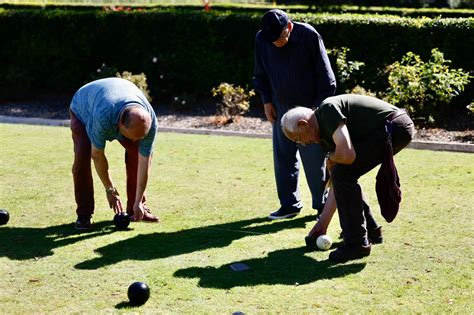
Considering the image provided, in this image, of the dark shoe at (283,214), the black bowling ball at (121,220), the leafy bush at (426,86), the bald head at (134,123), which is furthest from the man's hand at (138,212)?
the leafy bush at (426,86)

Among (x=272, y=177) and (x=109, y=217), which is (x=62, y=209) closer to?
(x=109, y=217)

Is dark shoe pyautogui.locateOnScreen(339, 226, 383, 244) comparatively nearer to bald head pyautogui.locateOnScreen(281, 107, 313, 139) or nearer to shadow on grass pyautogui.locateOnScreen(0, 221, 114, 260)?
bald head pyautogui.locateOnScreen(281, 107, 313, 139)

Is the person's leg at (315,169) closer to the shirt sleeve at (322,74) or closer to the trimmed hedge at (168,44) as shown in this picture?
the shirt sleeve at (322,74)

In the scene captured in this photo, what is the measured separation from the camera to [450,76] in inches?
480

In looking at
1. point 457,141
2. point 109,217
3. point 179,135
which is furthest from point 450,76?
point 109,217

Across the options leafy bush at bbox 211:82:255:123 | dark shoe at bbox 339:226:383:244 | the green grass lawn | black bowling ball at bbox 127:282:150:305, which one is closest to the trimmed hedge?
leafy bush at bbox 211:82:255:123

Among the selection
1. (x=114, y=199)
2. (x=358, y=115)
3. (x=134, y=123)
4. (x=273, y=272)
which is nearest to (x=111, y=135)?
(x=134, y=123)

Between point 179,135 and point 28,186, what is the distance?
366 centimetres

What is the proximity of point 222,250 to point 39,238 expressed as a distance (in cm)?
165

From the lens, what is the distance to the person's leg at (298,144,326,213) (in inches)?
296

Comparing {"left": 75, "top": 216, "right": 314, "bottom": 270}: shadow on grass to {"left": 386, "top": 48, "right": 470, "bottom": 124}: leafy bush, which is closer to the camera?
{"left": 75, "top": 216, "right": 314, "bottom": 270}: shadow on grass

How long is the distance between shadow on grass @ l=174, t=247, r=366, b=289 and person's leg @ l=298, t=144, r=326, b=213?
1136mm

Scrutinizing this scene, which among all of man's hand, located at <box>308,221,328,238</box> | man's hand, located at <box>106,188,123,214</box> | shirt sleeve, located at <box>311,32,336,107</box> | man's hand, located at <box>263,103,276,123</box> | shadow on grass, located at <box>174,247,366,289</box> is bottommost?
shadow on grass, located at <box>174,247,366,289</box>

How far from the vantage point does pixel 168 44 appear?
15.1 meters
